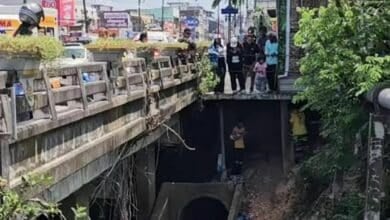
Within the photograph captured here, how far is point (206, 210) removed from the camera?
61.0 feet

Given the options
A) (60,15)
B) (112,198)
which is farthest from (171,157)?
(60,15)

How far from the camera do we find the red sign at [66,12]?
111ft

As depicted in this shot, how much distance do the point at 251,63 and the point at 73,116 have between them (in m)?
11.1

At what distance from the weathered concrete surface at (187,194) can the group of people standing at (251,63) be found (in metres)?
3.29

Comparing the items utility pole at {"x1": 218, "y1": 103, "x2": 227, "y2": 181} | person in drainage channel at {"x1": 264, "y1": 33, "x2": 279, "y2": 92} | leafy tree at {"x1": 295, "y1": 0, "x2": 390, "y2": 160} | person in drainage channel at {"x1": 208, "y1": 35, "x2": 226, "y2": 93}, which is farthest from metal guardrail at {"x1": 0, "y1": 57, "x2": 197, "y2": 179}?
utility pole at {"x1": 218, "y1": 103, "x2": 227, "y2": 181}

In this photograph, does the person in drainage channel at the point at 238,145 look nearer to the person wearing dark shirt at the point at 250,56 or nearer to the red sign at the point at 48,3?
the person wearing dark shirt at the point at 250,56

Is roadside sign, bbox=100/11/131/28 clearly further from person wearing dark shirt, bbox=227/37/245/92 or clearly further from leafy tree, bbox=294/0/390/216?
leafy tree, bbox=294/0/390/216

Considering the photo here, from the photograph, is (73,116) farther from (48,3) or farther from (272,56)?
(48,3)

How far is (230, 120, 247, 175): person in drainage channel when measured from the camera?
1889cm

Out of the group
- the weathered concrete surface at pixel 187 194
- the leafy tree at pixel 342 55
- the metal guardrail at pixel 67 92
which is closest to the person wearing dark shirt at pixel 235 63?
the weathered concrete surface at pixel 187 194

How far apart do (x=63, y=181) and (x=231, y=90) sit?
1189cm

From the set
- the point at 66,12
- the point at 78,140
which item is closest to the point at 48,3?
the point at 66,12

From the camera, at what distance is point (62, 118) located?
26.9ft

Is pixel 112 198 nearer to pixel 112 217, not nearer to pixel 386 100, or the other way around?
pixel 112 217
